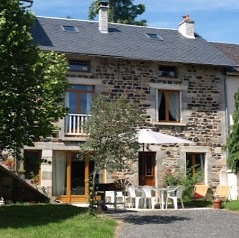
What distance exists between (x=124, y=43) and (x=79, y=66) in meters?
2.48

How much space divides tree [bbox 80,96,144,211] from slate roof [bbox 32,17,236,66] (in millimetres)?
6626

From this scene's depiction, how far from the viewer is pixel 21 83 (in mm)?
11641

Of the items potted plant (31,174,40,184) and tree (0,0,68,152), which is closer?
tree (0,0,68,152)

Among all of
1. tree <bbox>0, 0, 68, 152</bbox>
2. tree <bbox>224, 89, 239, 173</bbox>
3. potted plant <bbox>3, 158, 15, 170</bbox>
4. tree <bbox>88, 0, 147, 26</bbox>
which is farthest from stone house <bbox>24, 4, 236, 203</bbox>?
tree <bbox>88, 0, 147, 26</bbox>

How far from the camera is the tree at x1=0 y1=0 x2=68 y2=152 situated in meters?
11.2

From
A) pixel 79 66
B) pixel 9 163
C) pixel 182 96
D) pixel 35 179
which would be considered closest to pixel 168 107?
pixel 182 96

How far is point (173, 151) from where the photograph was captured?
1912cm

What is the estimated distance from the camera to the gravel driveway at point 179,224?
10.1 metres

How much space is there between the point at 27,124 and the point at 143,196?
552cm

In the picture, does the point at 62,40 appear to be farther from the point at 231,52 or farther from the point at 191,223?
the point at 191,223

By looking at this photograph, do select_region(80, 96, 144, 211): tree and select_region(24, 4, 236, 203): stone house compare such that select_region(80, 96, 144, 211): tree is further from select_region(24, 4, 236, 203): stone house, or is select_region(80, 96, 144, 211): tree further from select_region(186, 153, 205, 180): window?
select_region(186, 153, 205, 180): window

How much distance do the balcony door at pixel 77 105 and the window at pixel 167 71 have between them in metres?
2.96

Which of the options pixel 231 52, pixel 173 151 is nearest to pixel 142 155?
pixel 173 151

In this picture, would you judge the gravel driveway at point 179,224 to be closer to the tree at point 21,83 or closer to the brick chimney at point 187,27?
the tree at point 21,83
